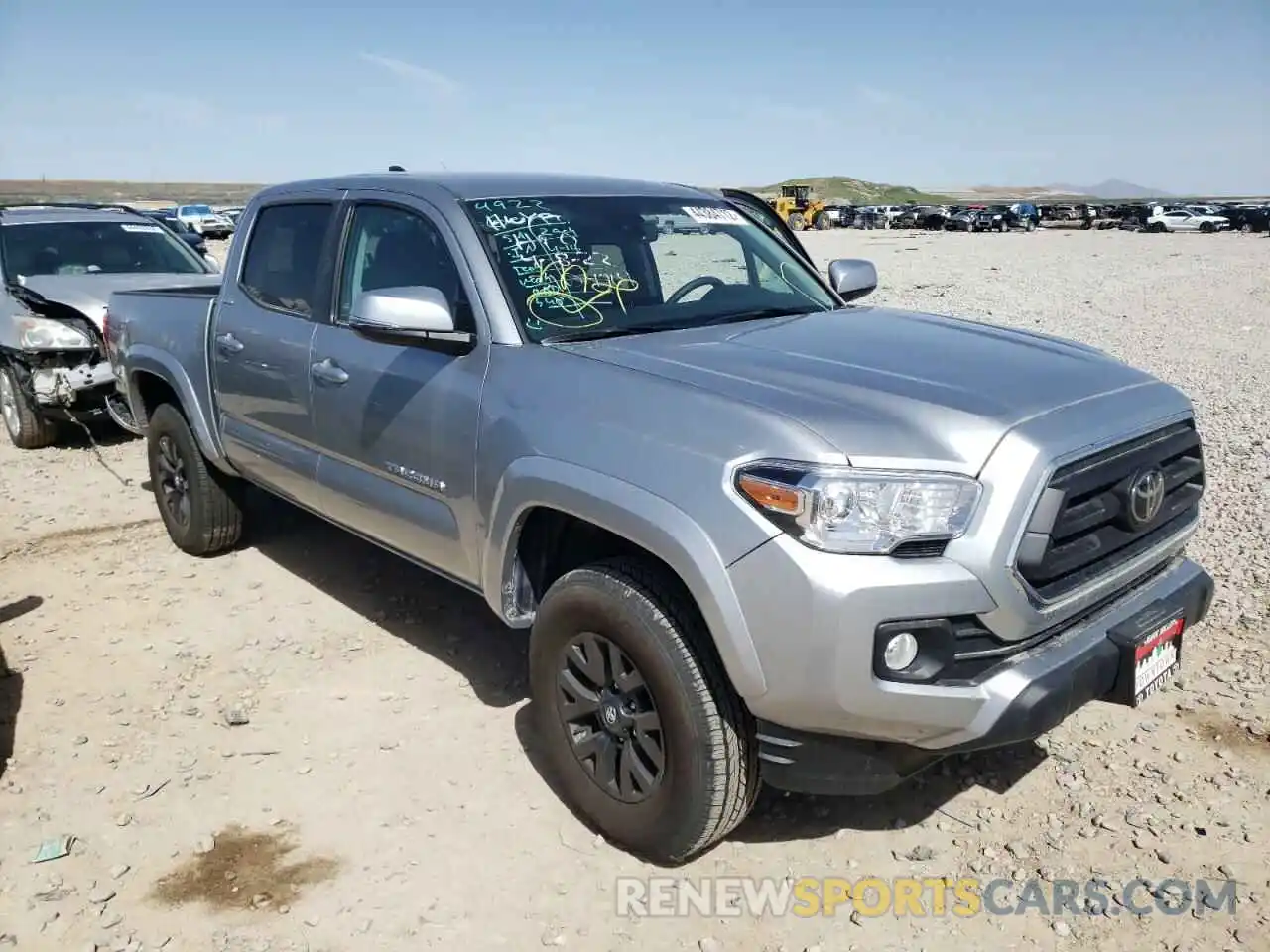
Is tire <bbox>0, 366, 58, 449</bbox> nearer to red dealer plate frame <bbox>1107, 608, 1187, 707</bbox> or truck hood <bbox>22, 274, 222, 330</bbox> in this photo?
truck hood <bbox>22, 274, 222, 330</bbox>

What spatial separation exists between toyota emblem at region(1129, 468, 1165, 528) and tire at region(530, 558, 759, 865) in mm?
1205

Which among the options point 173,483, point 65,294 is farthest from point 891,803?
point 65,294

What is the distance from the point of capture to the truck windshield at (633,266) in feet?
11.3

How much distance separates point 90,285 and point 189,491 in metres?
3.53

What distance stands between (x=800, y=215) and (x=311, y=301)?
58.3 meters

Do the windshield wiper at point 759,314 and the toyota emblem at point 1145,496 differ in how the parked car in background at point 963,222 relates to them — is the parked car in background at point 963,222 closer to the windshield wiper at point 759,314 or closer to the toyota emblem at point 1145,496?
the windshield wiper at point 759,314

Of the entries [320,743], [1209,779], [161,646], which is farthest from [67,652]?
[1209,779]

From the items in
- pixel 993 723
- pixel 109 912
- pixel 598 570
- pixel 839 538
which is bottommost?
pixel 109 912

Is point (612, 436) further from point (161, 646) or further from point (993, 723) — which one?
point (161, 646)

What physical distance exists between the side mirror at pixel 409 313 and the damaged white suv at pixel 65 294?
4278 mm

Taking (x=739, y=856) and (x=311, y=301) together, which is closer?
(x=739, y=856)

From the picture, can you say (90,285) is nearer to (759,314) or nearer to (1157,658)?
(759,314)

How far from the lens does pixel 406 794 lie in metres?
3.43

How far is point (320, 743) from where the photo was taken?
3.77 metres
